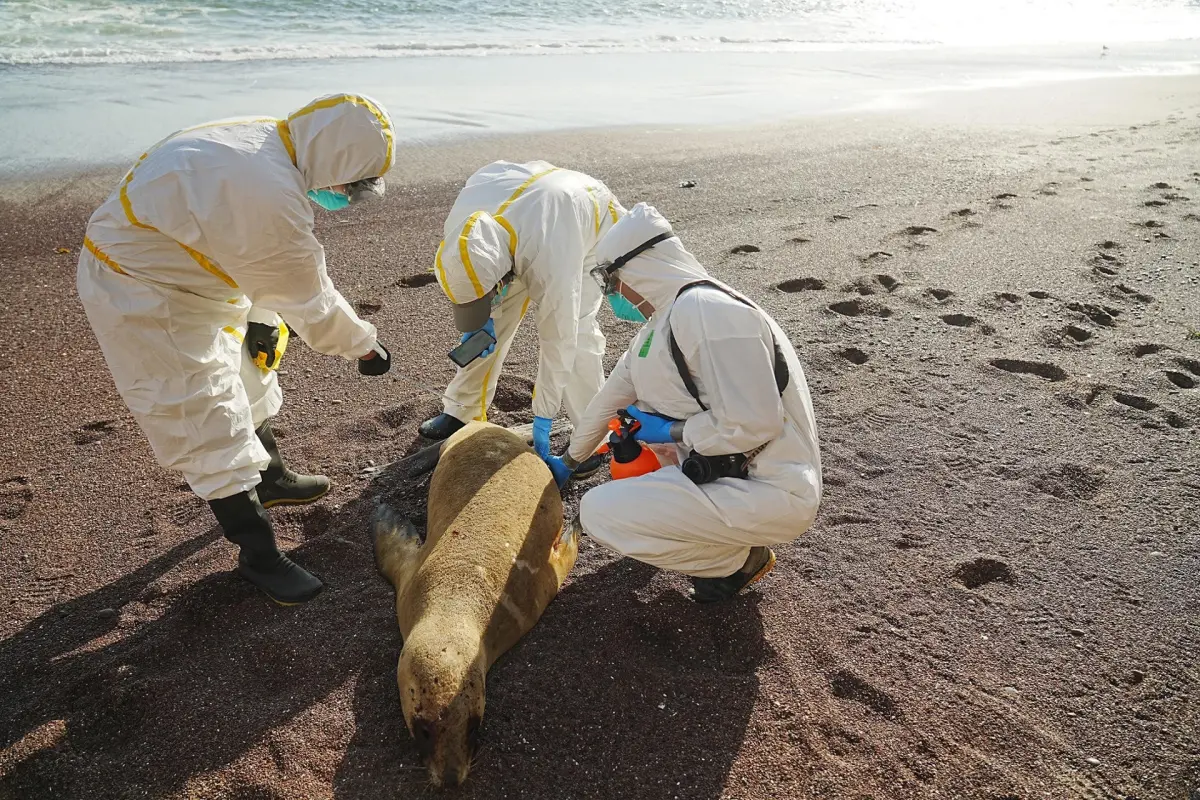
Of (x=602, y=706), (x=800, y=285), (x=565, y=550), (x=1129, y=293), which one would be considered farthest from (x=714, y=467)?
(x=1129, y=293)

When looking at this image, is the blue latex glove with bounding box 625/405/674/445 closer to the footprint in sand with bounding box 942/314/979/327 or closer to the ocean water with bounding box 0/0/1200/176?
the footprint in sand with bounding box 942/314/979/327

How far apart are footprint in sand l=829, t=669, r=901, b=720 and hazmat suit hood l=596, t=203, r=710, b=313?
167cm

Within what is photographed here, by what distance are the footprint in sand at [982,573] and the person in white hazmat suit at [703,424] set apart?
927mm

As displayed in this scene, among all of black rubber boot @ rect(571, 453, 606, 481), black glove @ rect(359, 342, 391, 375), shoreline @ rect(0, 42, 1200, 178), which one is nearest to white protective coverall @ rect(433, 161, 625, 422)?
black rubber boot @ rect(571, 453, 606, 481)

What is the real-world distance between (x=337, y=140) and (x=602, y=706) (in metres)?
2.46

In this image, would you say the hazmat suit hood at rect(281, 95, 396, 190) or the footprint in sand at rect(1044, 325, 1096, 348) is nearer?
the hazmat suit hood at rect(281, 95, 396, 190)

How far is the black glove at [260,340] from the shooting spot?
4.29 metres

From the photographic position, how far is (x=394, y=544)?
13.6 ft

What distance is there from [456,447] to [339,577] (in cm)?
82

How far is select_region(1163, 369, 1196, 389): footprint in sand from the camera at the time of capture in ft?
18.2

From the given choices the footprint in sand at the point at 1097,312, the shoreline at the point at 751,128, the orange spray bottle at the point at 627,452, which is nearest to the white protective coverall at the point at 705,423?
the orange spray bottle at the point at 627,452

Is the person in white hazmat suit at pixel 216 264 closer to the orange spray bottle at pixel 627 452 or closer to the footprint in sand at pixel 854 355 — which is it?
the orange spray bottle at pixel 627 452

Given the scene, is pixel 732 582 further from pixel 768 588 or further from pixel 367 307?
pixel 367 307

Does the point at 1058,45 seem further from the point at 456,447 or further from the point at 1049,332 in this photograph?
the point at 456,447
